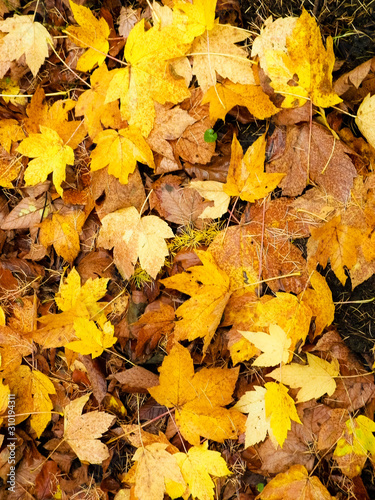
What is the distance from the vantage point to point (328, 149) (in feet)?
4.13

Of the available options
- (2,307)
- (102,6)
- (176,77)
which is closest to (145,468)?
(2,307)

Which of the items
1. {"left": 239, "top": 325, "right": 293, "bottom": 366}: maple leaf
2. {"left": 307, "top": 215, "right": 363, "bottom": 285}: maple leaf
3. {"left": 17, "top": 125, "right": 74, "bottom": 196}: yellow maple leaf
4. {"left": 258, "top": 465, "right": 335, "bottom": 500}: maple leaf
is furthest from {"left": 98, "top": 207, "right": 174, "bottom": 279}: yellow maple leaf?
{"left": 258, "top": 465, "right": 335, "bottom": 500}: maple leaf

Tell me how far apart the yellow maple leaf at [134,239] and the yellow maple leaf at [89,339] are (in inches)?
10.1

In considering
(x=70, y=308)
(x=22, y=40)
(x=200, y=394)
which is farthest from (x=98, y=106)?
(x=200, y=394)

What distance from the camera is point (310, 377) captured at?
1.35m

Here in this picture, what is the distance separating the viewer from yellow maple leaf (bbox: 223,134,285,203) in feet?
4.28

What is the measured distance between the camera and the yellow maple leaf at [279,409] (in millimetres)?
1308

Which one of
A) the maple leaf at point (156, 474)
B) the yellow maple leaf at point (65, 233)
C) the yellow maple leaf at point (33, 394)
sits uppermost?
the yellow maple leaf at point (65, 233)

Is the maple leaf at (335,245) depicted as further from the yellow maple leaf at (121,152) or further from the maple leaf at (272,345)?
the yellow maple leaf at (121,152)

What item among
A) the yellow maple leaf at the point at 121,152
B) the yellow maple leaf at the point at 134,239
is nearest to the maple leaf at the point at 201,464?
the yellow maple leaf at the point at 134,239

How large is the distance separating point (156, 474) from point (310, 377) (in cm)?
69

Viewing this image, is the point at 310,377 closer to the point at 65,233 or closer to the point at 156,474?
the point at 156,474

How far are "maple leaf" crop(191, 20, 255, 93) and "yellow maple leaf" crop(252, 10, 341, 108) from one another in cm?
5

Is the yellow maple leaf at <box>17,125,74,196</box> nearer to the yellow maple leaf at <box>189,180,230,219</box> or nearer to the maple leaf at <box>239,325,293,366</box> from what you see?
the yellow maple leaf at <box>189,180,230,219</box>
